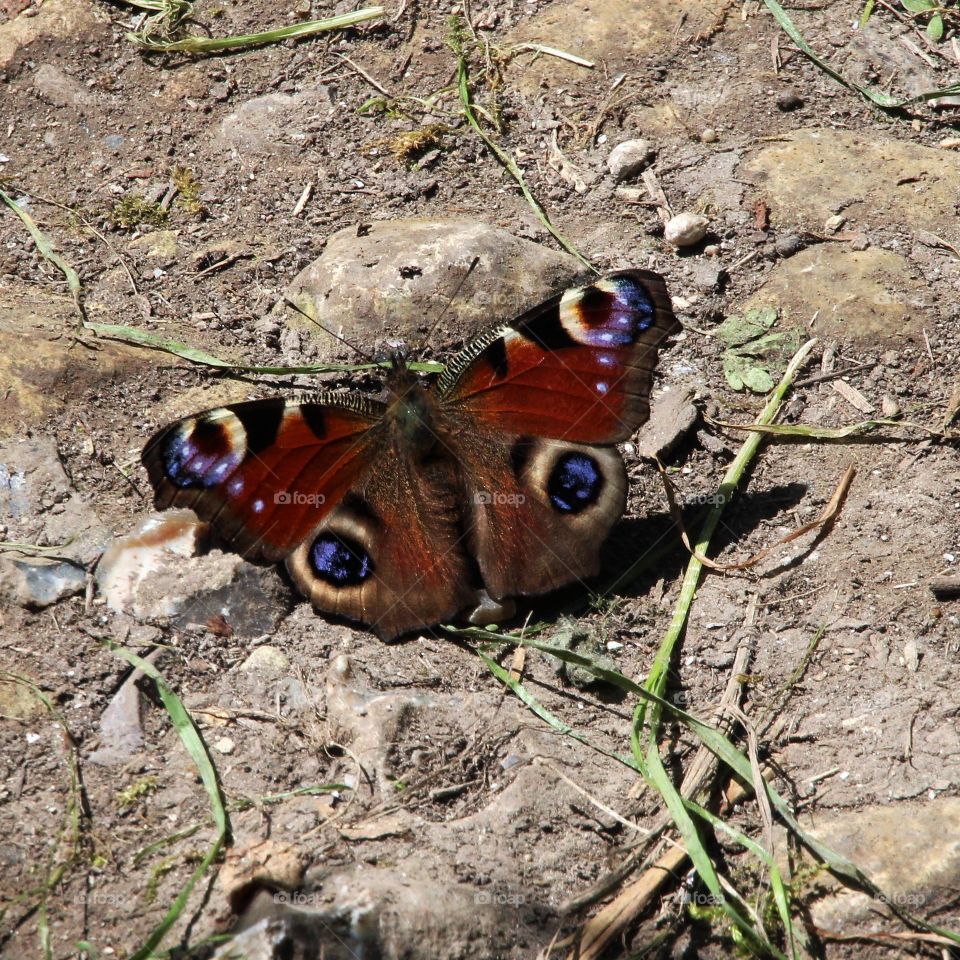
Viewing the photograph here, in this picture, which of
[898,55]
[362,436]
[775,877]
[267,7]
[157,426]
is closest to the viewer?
[775,877]

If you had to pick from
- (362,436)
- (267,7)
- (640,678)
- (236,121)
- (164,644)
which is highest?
(267,7)

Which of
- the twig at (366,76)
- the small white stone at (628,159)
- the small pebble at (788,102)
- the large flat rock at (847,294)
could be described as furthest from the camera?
the twig at (366,76)

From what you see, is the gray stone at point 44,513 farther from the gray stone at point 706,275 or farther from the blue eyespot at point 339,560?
the gray stone at point 706,275

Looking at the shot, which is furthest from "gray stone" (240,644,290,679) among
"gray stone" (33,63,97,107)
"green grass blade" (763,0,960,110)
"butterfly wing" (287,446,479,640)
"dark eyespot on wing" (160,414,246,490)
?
"green grass blade" (763,0,960,110)

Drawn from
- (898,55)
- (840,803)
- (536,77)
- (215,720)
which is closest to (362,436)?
(215,720)

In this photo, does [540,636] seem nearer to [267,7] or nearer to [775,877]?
[775,877]

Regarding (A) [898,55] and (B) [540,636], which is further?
(A) [898,55]

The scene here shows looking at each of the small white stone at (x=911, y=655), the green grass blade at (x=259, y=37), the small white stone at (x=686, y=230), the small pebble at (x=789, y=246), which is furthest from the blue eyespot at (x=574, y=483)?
the green grass blade at (x=259, y=37)

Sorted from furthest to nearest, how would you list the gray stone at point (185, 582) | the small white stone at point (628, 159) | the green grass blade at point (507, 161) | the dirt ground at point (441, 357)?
the small white stone at point (628, 159) → the green grass blade at point (507, 161) → the gray stone at point (185, 582) → the dirt ground at point (441, 357)

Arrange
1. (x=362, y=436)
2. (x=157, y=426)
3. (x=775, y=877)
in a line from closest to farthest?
1. (x=775, y=877)
2. (x=362, y=436)
3. (x=157, y=426)
